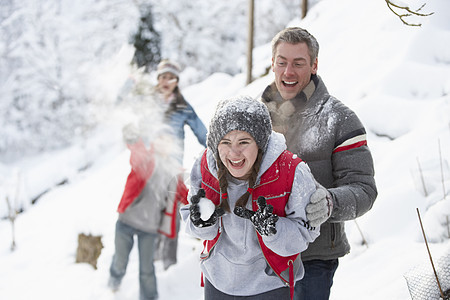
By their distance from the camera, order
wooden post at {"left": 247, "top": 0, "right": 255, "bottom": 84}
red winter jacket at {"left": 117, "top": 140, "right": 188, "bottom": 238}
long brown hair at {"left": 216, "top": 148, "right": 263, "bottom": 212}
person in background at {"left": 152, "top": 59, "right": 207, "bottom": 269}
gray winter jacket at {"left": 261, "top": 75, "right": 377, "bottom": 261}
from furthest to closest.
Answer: wooden post at {"left": 247, "top": 0, "right": 255, "bottom": 84}, person in background at {"left": 152, "top": 59, "right": 207, "bottom": 269}, red winter jacket at {"left": 117, "top": 140, "right": 188, "bottom": 238}, gray winter jacket at {"left": 261, "top": 75, "right": 377, "bottom": 261}, long brown hair at {"left": 216, "top": 148, "right": 263, "bottom": 212}

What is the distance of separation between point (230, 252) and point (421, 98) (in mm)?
4116

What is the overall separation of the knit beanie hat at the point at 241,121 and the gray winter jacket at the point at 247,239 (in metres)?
0.08

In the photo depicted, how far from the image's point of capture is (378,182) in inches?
153

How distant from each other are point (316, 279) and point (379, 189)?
7.51 feet

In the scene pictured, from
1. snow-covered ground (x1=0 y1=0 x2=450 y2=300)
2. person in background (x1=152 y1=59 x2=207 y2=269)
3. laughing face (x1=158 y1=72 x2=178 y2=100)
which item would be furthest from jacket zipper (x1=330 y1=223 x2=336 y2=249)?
laughing face (x1=158 y1=72 x2=178 y2=100)

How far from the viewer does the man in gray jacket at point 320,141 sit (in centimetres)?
169

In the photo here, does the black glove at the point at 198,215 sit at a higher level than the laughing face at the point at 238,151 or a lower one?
lower

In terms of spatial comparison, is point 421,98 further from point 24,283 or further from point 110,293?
point 24,283

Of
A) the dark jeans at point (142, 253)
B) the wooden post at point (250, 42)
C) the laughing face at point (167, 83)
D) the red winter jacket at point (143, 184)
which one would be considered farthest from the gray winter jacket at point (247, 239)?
the wooden post at point (250, 42)

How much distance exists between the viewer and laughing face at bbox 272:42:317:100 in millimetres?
1835

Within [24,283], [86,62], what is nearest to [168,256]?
[24,283]

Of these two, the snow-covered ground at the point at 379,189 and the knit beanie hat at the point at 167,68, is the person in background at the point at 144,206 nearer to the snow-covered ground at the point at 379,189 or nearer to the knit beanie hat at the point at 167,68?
the snow-covered ground at the point at 379,189

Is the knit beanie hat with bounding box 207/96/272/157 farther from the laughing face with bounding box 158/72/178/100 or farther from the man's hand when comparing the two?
the laughing face with bounding box 158/72/178/100

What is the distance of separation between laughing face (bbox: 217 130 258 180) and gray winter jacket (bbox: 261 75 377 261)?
0.37 metres
